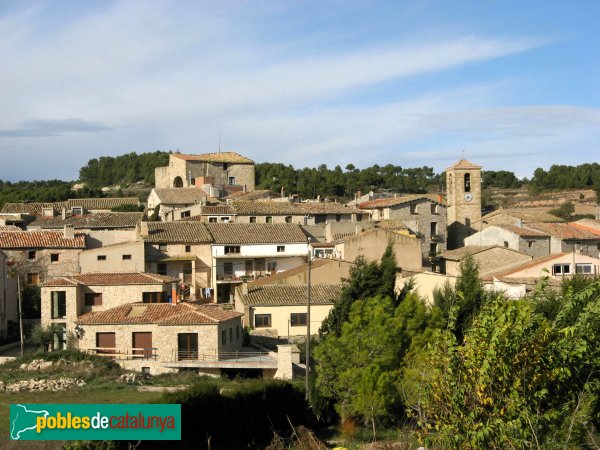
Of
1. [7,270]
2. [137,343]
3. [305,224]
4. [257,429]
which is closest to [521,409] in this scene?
[257,429]

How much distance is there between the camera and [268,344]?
118 ft

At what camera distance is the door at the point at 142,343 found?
105 feet

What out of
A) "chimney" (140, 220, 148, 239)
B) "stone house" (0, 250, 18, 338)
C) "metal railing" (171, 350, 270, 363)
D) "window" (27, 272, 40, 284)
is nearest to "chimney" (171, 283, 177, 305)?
"metal railing" (171, 350, 270, 363)

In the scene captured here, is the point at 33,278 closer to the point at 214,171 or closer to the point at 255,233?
the point at 255,233

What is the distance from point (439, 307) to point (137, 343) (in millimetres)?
12760

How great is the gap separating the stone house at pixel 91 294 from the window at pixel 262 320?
13.8 ft

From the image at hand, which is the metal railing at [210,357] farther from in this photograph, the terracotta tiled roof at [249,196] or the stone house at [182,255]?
the terracotta tiled roof at [249,196]

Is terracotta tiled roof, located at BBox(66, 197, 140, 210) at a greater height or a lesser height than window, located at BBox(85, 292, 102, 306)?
greater

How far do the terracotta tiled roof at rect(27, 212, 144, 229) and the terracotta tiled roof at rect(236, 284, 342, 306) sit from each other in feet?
49.2

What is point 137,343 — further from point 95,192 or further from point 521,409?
point 95,192

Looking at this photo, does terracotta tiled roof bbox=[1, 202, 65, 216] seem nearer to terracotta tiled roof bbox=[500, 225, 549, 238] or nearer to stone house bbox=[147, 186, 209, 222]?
stone house bbox=[147, 186, 209, 222]

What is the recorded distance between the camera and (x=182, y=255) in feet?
148

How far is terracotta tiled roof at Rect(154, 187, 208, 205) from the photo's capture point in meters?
61.6

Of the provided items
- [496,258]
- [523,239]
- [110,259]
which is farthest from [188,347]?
[523,239]
